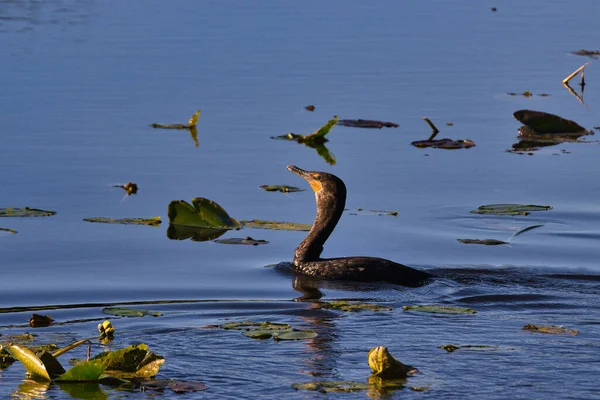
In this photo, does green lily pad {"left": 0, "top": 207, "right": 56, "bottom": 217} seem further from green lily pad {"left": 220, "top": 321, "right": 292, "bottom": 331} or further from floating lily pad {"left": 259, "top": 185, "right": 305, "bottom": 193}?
green lily pad {"left": 220, "top": 321, "right": 292, "bottom": 331}

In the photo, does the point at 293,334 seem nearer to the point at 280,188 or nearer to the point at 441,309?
the point at 441,309

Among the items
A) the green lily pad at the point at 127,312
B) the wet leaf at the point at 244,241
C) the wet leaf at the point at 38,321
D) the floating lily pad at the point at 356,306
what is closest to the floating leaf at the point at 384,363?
the floating lily pad at the point at 356,306

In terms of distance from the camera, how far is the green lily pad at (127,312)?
991 cm

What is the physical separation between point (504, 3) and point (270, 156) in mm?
15002

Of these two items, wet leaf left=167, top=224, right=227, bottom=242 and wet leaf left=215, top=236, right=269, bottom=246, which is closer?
wet leaf left=215, top=236, right=269, bottom=246

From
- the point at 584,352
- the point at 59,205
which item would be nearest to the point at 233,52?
the point at 59,205

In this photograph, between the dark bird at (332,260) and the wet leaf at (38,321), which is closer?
the wet leaf at (38,321)

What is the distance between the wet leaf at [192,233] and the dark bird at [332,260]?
991 mm

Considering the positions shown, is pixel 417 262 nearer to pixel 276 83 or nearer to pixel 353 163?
pixel 353 163

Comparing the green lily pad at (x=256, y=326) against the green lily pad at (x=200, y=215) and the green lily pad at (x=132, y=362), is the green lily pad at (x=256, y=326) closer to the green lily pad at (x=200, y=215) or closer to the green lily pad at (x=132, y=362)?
the green lily pad at (x=132, y=362)

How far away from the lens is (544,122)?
1720cm

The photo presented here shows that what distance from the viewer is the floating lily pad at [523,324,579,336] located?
30.3 feet

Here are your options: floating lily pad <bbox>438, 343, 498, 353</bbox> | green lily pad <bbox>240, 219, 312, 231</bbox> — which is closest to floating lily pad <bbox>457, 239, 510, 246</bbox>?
green lily pad <bbox>240, 219, 312, 231</bbox>

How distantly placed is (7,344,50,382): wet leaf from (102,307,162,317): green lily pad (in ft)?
6.42
